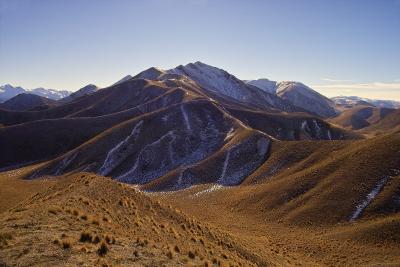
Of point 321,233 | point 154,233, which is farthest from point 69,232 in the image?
point 321,233

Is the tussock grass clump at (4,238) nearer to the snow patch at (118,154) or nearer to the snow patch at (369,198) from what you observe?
the snow patch at (369,198)

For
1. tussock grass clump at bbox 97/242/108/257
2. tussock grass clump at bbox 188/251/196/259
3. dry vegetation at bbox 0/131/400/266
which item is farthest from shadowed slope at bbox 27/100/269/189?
tussock grass clump at bbox 97/242/108/257

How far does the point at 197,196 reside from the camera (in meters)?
79.1

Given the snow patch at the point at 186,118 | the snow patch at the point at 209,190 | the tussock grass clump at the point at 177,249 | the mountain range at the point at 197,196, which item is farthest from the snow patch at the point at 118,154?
the tussock grass clump at the point at 177,249

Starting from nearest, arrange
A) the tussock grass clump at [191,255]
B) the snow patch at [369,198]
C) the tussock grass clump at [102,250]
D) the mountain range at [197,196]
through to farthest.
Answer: the tussock grass clump at [102,250], the mountain range at [197,196], the tussock grass clump at [191,255], the snow patch at [369,198]

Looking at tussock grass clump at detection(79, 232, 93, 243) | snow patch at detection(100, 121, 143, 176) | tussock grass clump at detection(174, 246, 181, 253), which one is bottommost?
snow patch at detection(100, 121, 143, 176)

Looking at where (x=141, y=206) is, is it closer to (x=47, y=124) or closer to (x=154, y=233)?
(x=154, y=233)

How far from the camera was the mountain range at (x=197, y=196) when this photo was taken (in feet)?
74.8

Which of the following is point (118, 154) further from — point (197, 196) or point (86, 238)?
point (86, 238)

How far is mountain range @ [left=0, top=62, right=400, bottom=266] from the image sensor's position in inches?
898

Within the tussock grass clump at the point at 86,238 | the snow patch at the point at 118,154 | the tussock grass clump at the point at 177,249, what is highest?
the tussock grass clump at the point at 86,238

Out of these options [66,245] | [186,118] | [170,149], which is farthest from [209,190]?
[66,245]

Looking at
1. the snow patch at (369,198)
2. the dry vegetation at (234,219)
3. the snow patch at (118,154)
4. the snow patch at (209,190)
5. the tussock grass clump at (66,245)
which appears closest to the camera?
the tussock grass clump at (66,245)

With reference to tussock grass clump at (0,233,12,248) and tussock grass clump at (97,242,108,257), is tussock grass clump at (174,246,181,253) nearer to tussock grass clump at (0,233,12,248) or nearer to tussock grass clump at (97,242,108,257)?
tussock grass clump at (97,242,108,257)
